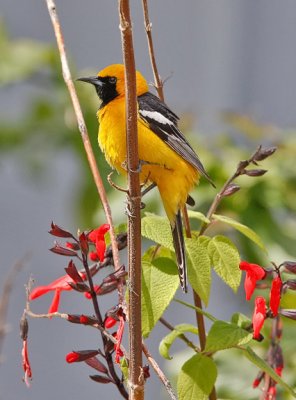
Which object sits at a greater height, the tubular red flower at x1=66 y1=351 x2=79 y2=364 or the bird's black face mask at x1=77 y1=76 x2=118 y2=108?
the bird's black face mask at x1=77 y1=76 x2=118 y2=108

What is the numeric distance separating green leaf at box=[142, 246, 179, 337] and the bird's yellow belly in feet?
1.52

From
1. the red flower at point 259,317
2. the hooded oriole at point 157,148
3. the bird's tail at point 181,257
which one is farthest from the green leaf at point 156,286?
the hooded oriole at point 157,148

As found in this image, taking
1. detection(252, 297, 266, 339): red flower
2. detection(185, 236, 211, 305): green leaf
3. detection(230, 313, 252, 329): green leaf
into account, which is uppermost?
detection(185, 236, 211, 305): green leaf

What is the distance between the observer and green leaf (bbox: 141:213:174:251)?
1.07 metres

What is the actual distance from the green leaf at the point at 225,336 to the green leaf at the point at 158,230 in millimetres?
123

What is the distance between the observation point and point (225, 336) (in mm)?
1050

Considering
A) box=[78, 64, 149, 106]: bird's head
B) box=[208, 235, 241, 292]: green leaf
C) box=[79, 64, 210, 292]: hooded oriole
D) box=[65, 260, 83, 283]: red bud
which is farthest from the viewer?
box=[78, 64, 149, 106]: bird's head

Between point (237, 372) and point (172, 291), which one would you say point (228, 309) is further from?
point (172, 291)

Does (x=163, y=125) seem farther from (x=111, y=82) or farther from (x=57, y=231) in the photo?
(x=57, y=231)

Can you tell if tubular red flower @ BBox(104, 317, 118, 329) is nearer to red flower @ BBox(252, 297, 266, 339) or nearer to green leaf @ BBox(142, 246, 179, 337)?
green leaf @ BBox(142, 246, 179, 337)

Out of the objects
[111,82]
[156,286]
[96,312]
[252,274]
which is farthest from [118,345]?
[111,82]

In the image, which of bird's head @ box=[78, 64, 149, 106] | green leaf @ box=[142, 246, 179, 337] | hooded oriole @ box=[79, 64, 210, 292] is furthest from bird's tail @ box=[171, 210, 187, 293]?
bird's head @ box=[78, 64, 149, 106]

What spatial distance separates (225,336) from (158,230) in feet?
0.55

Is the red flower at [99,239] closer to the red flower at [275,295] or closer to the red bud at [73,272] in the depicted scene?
the red bud at [73,272]
